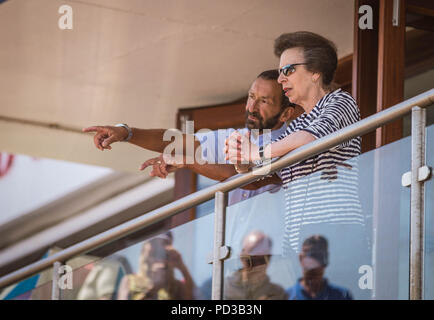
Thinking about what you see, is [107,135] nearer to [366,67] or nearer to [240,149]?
[240,149]

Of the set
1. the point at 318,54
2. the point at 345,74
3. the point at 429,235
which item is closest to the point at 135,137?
the point at 318,54

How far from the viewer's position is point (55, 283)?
A: 5129 millimetres

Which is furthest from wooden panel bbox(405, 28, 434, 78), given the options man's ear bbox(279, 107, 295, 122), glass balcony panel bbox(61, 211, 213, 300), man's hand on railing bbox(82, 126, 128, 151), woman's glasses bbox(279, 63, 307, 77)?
glass balcony panel bbox(61, 211, 213, 300)

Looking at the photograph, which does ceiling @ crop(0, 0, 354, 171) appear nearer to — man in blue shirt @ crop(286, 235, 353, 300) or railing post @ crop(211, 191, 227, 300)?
railing post @ crop(211, 191, 227, 300)

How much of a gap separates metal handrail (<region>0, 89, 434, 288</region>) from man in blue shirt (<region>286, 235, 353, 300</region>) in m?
0.32

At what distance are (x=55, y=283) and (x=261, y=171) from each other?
2005 mm

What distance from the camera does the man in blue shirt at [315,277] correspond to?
3250 millimetres

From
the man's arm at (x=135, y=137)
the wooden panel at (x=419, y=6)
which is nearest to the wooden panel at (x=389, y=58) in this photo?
the wooden panel at (x=419, y=6)

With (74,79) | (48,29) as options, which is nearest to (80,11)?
(48,29)

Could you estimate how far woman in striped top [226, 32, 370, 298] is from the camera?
10.6ft

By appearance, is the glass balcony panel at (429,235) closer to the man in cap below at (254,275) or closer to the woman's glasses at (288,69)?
the man in cap below at (254,275)

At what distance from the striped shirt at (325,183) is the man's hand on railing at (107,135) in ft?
2.96
